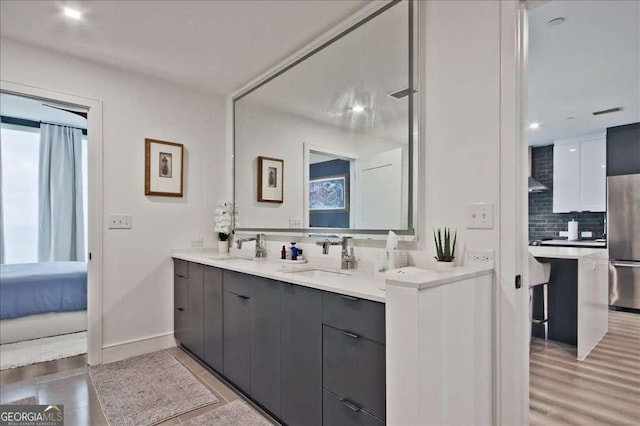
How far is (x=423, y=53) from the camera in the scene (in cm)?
190

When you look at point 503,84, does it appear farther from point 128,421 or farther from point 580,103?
point 580,103

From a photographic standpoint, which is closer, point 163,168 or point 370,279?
point 370,279

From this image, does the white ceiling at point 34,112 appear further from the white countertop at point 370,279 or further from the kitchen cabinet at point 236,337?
the white countertop at point 370,279

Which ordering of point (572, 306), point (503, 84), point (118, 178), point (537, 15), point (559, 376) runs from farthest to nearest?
point (572, 306) → point (118, 178) → point (559, 376) → point (537, 15) → point (503, 84)

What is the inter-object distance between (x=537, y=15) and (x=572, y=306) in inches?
103

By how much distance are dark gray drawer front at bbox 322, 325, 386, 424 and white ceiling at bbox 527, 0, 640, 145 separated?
1682 mm

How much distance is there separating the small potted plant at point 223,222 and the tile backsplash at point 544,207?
5.36 meters

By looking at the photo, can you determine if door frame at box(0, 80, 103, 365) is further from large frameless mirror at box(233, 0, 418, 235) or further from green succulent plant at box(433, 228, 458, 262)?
green succulent plant at box(433, 228, 458, 262)

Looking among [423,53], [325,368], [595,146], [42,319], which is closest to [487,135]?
[423,53]

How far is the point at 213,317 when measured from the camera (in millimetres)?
2590

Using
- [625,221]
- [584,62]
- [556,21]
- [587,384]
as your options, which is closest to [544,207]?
[625,221]

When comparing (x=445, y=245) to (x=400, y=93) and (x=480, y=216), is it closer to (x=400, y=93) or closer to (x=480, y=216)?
(x=480, y=216)

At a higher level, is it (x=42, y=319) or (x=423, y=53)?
(x=423, y=53)

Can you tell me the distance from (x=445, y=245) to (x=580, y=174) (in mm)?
5135
